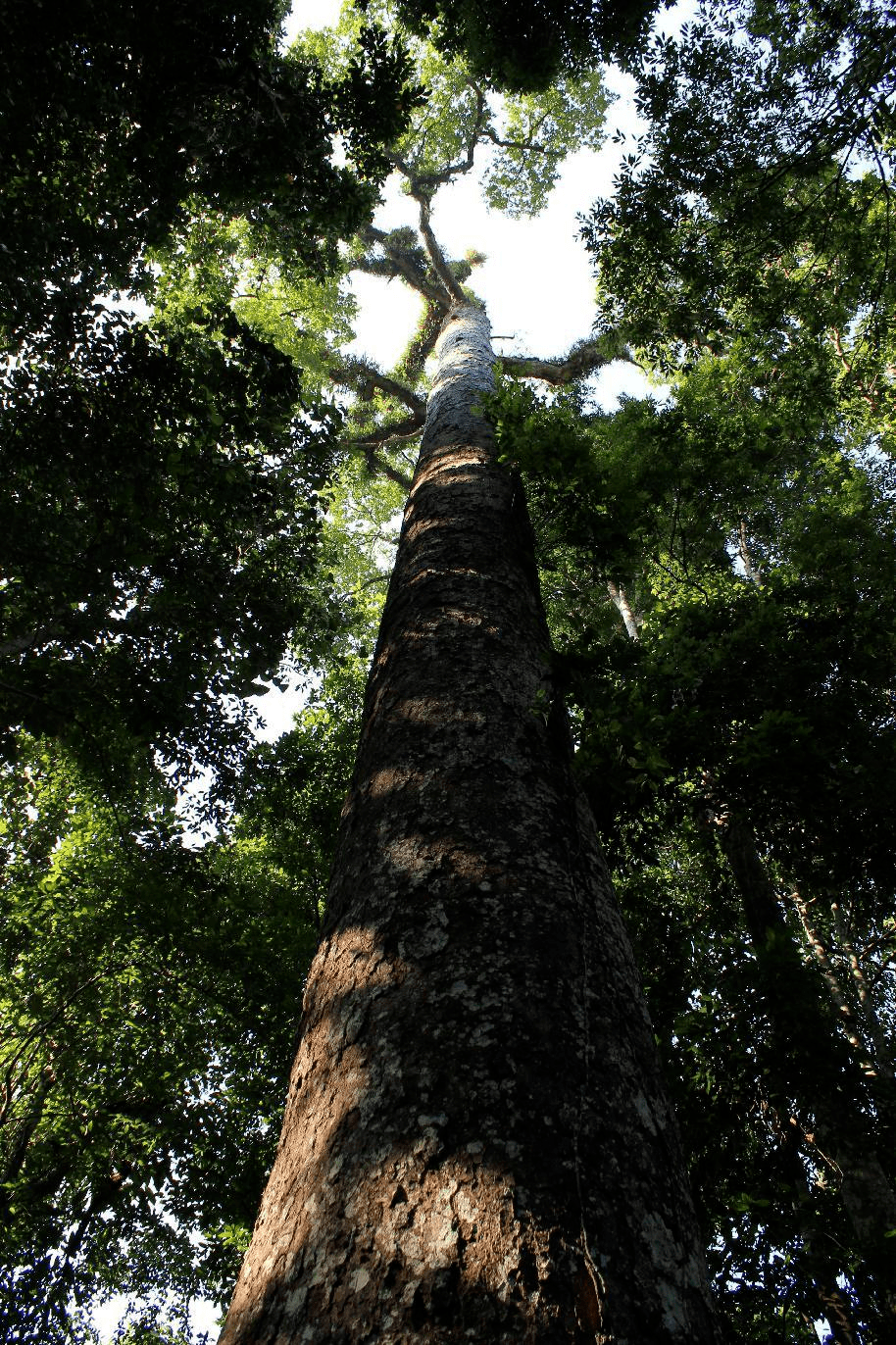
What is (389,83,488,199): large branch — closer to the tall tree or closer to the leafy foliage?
the leafy foliage

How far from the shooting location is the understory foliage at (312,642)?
3414 mm

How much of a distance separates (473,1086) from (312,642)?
239 inches

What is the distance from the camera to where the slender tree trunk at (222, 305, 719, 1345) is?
1008mm

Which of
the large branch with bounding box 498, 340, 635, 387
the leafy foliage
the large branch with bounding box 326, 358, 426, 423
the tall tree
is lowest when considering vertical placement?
the tall tree

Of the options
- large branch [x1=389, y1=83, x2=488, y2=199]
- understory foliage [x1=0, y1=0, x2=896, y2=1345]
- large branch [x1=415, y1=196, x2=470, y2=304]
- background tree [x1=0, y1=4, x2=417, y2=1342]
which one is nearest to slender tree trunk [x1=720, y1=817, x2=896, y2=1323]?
understory foliage [x1=0, y1=0, x2=896, y2=1345]

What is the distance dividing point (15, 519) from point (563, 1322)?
4.98 metres

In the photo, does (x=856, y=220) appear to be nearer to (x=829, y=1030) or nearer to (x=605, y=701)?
(x=605, y=701)

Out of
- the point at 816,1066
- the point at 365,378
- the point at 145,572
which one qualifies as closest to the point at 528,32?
the point at 145,572

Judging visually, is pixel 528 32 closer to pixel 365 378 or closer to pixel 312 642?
pixel 312 642

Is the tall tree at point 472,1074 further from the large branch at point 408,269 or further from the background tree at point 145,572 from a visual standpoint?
the large branch at point 408,269

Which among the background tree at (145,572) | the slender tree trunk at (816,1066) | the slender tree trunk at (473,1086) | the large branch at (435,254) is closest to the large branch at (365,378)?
the large branch at (435,254)

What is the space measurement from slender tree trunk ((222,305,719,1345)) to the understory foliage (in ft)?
2.08

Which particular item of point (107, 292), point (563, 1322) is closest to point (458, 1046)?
point (563, 1322)

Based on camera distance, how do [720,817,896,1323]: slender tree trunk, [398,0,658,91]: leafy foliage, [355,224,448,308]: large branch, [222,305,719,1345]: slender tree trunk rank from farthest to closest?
[355,224,448,308]: large branch → [398,0,658,91]: leafy foliage → [720,817,896,1323]: slender tree trunk → [222,305,719,1345]: slender tree trunk
